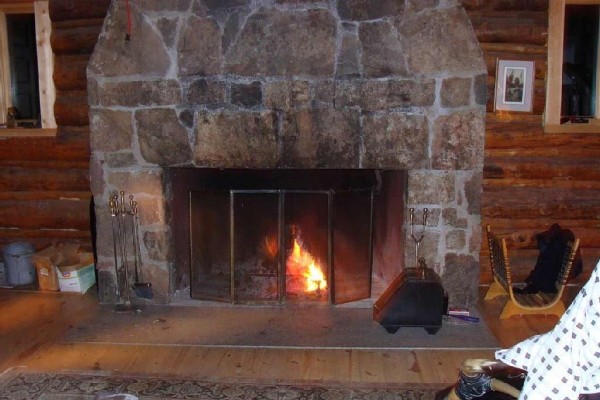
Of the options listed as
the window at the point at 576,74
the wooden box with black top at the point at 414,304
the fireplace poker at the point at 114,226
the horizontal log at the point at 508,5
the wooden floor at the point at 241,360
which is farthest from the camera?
the window at the point at 576,74

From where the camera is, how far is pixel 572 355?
155cm

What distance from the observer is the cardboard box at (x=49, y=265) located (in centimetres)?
450

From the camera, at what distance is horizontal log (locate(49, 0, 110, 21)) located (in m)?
4.45

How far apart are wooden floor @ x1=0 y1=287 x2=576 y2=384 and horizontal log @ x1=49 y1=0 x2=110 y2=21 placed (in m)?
2.36

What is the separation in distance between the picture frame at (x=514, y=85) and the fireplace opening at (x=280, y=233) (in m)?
0.99

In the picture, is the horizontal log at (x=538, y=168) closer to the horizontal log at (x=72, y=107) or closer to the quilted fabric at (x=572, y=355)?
the quilted fabric at (x=572, y=355)

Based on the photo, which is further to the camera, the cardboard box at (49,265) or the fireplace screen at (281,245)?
the cardboard box at (49,265)

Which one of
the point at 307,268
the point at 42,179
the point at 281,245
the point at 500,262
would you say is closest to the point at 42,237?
the point at 42,179

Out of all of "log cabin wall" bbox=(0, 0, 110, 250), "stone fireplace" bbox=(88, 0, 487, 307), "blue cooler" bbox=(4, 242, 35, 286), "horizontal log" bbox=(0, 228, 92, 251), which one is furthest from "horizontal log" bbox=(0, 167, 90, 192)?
"stone fireplace" bbox=(88, 0, 487, 307)

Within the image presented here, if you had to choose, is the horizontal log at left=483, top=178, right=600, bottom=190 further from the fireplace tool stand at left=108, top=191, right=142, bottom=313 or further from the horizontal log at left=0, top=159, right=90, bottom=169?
the horizontal log at left=0, top=159, right=90, bottom=169

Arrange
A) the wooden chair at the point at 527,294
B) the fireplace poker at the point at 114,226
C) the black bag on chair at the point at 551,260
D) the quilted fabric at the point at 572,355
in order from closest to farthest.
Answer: the quilted fabric at the point at 572,355, the wooden chair at the point at 527,294, the black bag on chair at the point at 551,260, the fireplace poker at the point at 114,226

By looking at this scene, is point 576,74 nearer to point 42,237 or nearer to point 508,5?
point 508,5

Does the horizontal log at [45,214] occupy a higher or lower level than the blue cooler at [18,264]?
higher

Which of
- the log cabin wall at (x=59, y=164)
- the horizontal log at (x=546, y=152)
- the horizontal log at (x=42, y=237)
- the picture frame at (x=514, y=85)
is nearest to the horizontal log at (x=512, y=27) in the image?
the picture frame at (x=514, y=85)
